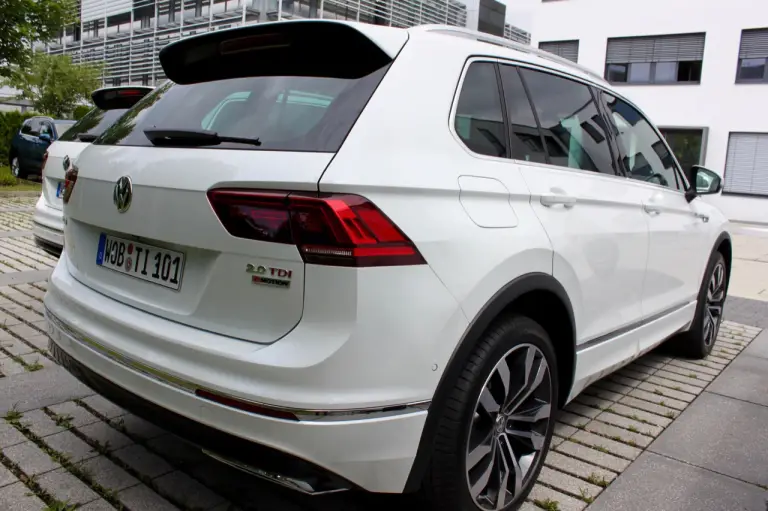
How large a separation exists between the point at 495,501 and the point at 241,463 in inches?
39.9

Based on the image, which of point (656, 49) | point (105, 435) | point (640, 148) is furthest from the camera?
point (656, 49)

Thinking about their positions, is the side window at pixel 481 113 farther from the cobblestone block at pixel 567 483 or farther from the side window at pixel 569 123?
the cobblestone block at pixel 567 483

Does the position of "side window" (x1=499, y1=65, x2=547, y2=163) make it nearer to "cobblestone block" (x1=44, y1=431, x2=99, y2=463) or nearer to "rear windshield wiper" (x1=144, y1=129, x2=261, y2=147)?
"rear windshield wiper" (x1=144, y1=129, x2=261, y2=147)

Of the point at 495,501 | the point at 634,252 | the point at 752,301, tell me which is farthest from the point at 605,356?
the point at 752,301

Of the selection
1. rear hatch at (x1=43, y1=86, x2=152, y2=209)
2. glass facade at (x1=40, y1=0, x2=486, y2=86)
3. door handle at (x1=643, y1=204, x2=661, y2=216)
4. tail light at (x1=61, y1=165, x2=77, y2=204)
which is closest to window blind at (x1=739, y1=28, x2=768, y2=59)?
glass facade at (x1=40, y1=0, x2=486, y2=86)

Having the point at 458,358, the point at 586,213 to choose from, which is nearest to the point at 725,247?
the point at 586,213

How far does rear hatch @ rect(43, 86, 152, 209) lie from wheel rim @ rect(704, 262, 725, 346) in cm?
463

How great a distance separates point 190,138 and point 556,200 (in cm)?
144

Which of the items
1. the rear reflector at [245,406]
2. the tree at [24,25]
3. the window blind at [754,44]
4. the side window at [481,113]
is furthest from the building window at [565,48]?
the rear reflector at [245,406]

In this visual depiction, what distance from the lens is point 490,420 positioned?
7.73 feet

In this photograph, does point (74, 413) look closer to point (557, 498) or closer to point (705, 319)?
point (557, 498)

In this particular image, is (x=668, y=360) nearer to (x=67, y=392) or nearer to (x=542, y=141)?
(x=542, y=141)

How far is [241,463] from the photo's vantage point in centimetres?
198

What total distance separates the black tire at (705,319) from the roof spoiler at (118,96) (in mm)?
4542
